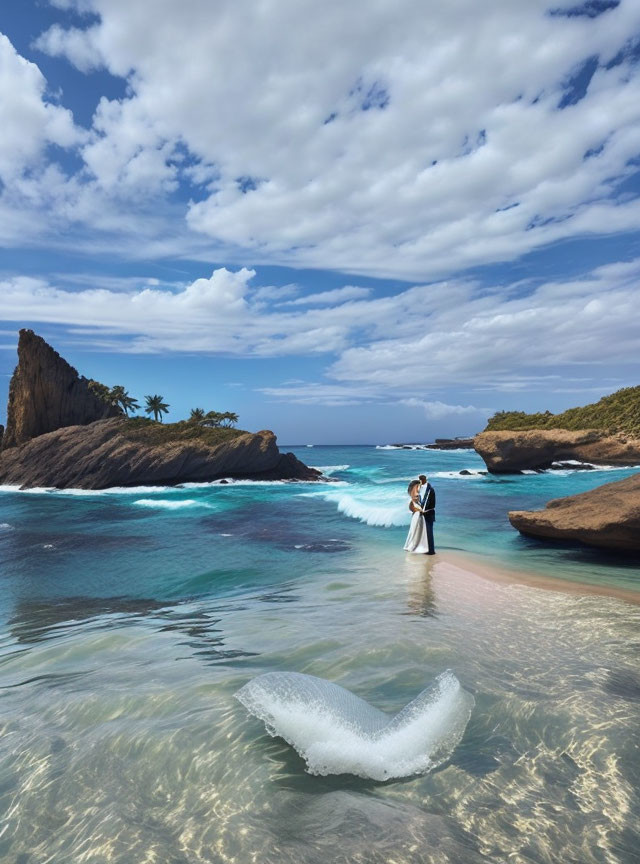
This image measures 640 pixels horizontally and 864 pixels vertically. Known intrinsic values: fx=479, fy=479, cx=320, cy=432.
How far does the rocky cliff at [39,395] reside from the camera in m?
66.9

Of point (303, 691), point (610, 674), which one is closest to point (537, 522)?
point (610, 674)

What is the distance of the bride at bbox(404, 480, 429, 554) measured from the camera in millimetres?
14961

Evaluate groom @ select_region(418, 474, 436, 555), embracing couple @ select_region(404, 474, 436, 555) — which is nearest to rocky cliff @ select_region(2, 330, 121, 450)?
embracing couple @ select_region(404, 474, 436, 555)

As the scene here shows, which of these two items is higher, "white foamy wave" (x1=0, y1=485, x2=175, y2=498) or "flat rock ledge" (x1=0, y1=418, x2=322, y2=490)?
"flat rock ledge" (x1=0, y1=418, x2=322, y2=490)

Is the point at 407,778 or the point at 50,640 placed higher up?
the point at 407,778

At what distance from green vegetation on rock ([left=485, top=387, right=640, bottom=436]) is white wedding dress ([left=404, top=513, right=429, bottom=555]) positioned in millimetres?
47452

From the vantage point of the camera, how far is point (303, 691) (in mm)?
4629

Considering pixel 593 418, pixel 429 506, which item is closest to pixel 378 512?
pixel 429 506

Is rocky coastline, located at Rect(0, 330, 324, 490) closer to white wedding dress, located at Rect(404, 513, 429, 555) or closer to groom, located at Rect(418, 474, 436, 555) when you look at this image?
white wedding dress, located at Rect(404, 513, 429, 555)

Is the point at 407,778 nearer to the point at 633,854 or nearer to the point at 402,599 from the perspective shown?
the point at 633,854

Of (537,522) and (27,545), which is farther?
(27,545)

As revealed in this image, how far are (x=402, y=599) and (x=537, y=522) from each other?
931 centimetres

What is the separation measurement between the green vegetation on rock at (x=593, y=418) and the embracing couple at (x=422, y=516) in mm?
47498

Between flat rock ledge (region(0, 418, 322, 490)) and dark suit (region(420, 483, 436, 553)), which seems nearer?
dark suit (region(420, 483, 436, 553))
